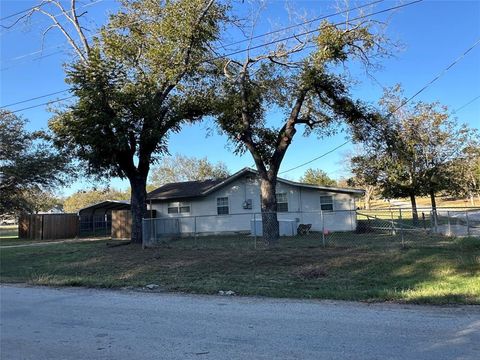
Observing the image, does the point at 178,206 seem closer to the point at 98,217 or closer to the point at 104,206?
the point at 104,206

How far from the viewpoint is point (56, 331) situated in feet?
20.8

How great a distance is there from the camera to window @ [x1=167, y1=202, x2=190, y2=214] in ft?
99.3

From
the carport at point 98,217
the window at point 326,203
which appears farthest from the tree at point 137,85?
the carport at point 98,217

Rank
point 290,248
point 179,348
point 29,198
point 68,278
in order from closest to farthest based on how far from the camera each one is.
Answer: point 179,348, point 68,278, point 290,248, point 29,198

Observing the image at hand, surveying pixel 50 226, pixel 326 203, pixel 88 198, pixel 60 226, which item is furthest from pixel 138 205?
pixel 88 198

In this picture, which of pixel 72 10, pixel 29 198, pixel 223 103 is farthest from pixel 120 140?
pixel 29 198

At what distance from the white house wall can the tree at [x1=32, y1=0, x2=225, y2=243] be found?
6.73 m

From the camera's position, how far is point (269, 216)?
16.8m

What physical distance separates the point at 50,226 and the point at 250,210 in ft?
48.5

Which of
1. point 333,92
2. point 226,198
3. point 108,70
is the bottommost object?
point 226,198

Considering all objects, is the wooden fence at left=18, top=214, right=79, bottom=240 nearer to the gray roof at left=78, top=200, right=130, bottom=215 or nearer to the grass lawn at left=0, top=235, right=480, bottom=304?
the gray roof at left=78, top=200, right=130, bottom=215

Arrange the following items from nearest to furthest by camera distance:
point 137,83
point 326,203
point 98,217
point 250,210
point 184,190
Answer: point 137,83, point 326,203, point 250,210, point 184,190, point 98,217

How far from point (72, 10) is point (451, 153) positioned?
21.1 meters

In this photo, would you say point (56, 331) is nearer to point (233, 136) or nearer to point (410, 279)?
point (410, 279)
